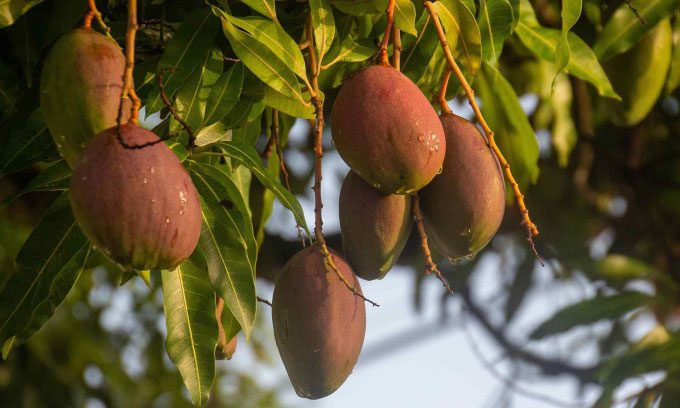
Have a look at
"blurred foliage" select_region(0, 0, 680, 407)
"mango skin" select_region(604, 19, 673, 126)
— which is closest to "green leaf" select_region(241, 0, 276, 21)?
"blurred foliage" select_region(0, 0, 680, 407)

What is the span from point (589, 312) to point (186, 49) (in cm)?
81

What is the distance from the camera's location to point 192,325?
2.50ft

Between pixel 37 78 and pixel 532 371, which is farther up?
pixel 37 78

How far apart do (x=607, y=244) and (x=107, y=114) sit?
1.43 m

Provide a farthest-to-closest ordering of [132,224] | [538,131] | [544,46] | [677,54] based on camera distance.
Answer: [538,131], [677,54], [544,46], [132,224]

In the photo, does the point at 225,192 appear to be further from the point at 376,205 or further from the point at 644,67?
the point at 644,67

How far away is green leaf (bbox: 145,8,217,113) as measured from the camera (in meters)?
0.72

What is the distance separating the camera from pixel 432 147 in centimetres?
68

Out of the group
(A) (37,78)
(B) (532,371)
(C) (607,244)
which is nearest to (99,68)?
(A) (37,78)

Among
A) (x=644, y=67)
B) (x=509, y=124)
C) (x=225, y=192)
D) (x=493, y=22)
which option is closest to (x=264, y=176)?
(x=225, y=192)

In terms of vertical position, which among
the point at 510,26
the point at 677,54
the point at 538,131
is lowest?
the point at 538,131

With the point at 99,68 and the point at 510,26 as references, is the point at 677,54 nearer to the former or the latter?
the point at 510,26

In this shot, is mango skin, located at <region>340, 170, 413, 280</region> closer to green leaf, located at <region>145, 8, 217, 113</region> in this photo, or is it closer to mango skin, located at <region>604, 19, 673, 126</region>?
green leaf, located at <region>145, 8, 217, 113</region>

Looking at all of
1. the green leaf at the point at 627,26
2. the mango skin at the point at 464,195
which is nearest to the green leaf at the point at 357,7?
the mango skin at the point at 464,195
